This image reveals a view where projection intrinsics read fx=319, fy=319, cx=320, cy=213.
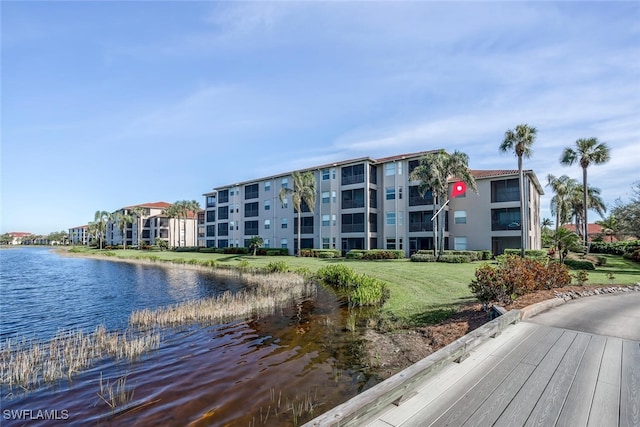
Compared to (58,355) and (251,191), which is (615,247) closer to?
(251,191)

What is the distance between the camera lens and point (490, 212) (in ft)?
117

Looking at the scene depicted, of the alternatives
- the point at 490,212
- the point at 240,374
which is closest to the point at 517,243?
the point at 490,212

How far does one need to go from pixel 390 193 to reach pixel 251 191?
2649 cm

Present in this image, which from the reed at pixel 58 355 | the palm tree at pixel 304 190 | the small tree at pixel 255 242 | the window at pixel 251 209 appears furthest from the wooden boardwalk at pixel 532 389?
the window at pixel 251 209

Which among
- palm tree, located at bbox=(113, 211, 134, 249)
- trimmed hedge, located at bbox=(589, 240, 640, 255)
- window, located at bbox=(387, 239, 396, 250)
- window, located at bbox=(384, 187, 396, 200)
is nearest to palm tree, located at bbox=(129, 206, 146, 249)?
palm tree, located at bbox=(113, 211, 134, 249)

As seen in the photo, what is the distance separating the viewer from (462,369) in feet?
→ 18.3

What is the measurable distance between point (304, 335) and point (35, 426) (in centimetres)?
737

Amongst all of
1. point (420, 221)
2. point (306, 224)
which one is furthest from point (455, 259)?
point (306, 224)

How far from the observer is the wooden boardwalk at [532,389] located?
4105 millimetres

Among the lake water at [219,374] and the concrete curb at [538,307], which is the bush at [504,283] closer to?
the concrete curb at [538,307]

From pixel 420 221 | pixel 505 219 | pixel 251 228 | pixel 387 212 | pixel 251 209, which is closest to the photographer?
pixel 505 219

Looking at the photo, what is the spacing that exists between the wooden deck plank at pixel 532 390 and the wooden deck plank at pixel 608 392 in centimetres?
60

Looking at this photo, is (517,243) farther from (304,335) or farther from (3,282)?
(3,282)

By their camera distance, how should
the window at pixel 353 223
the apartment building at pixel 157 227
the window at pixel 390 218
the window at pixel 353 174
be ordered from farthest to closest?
1. the apartment building at pixel 157 227
2. the window at pixel 353 174
3. the window at pixel 353 223
4. the window at pixel 390 218
